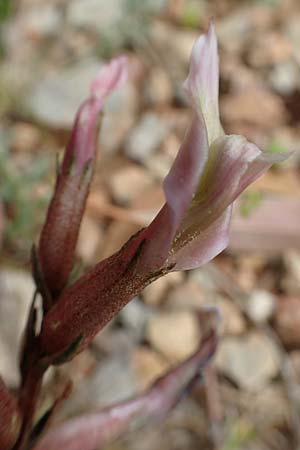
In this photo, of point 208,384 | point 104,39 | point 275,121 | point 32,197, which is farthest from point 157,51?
point 208,384

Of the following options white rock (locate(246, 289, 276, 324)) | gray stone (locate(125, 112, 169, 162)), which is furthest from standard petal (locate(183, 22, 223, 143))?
gray stone (locate(125, 112, 169, 162))

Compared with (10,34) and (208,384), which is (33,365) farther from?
(10,34)

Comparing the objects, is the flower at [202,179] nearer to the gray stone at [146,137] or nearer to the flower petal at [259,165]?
the flower petal at [259,165]

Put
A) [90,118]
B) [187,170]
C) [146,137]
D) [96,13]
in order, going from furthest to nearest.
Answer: [96,13]
[146,137]
[90,118]
[187,170]

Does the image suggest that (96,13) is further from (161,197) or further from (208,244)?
(208,244)

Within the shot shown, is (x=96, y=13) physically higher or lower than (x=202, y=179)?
lower


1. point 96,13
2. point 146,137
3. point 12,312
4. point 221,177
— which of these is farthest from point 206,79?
point 96,13
